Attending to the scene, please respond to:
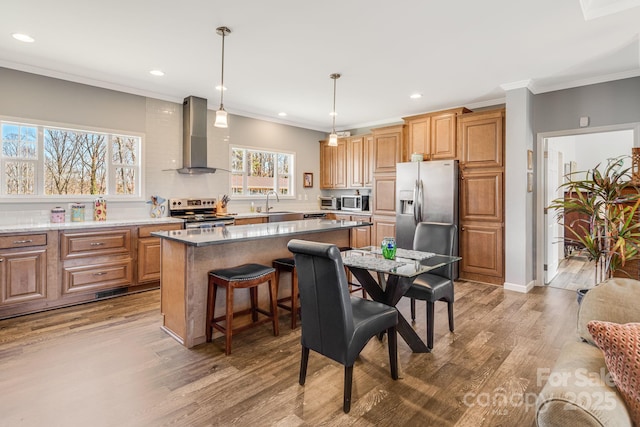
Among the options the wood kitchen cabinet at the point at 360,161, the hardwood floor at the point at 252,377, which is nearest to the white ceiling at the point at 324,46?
the wood kitchen cabinet at the point at 360,161

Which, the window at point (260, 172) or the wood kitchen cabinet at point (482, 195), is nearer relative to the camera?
the wood kitchen cabinet at point (482, 195)

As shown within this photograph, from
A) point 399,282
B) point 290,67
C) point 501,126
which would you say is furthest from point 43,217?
point 501,126

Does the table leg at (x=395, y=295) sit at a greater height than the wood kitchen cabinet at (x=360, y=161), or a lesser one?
lesser

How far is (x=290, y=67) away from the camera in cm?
384

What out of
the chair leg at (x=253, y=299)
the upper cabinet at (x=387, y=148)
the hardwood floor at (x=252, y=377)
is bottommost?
the hardwood floor at (x=252, y=377)

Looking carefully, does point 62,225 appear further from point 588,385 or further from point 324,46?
point 588,385

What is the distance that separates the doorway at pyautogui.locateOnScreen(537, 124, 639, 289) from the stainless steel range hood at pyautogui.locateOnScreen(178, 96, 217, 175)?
4395 mm

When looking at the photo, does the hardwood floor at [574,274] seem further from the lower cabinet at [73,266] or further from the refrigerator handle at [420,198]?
the lower cabinet at [73,266]

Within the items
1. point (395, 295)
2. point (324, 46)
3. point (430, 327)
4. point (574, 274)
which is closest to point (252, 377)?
point (395, 295)

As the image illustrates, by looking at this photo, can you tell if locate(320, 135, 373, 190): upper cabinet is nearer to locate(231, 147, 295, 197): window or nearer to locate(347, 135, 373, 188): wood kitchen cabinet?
locate(347, 135, 373, 188): wood kitchen cabinet

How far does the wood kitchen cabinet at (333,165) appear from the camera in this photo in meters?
6.63

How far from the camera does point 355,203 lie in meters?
6.31

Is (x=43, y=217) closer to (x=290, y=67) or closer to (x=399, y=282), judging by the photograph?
(x=290, y=67)

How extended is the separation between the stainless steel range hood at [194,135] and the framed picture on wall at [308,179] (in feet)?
7.22
